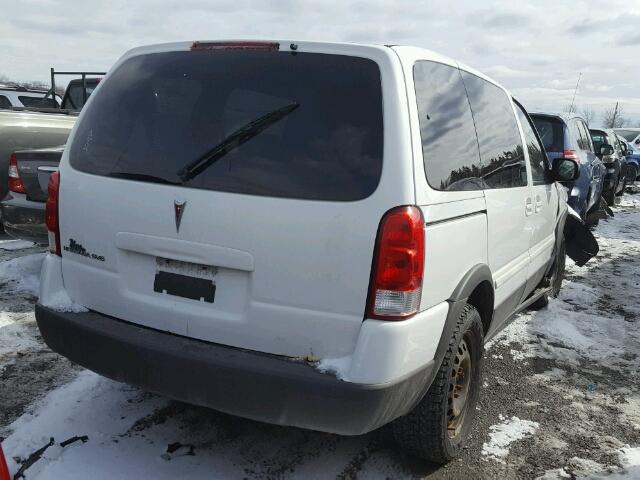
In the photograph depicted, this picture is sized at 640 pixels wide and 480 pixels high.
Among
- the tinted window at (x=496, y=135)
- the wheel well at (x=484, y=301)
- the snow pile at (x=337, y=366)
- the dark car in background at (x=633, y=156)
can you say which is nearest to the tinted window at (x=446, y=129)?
the tinted window at (x=496, y=135)

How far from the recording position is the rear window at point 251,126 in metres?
2.23

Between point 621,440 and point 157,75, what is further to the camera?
point 621,440

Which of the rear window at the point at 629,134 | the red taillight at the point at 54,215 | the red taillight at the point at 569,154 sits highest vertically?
the rear window at the point at 629,134

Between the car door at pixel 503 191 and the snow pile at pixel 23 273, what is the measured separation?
12.4ft

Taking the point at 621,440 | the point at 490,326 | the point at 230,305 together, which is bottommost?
the point at 621,440

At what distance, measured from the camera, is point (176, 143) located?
8.11ft

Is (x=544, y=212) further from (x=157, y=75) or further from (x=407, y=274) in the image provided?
(x=157, y=75)

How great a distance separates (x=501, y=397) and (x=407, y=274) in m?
1.96

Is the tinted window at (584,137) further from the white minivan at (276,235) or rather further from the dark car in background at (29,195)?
the dark car in background at (29,195)

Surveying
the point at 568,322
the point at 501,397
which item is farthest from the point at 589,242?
the point at 501,397

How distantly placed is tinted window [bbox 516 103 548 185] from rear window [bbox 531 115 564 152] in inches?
118

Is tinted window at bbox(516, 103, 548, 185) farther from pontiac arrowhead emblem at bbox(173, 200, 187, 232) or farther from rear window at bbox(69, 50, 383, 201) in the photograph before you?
pontiac arrowhead emblem at bbox(173, 200, 187, 232)

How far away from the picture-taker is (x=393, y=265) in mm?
2145

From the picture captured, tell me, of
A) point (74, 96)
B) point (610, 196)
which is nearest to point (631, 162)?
point (610, 196)
